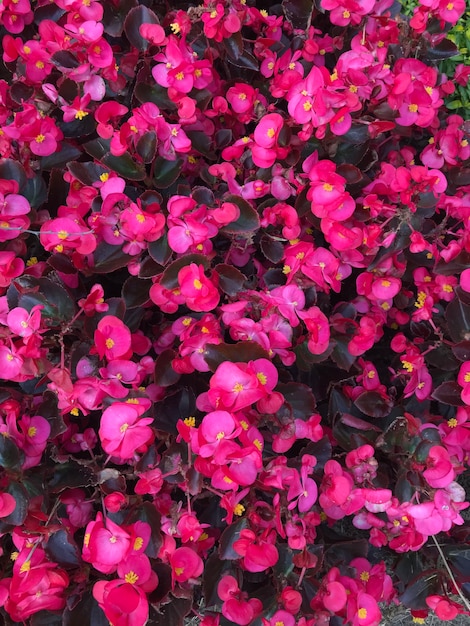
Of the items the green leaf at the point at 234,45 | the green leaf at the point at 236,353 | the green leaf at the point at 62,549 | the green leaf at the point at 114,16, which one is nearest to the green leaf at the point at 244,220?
the green leaf at the point at 236,353

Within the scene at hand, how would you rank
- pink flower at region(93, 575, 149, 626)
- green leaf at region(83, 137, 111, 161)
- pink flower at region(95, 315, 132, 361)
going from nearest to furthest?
1. pink flower at region(93, 575, 149, 626)
2. pink flower at region(95, 315, 132, 361)
3. green leaf at region(83, 137, 111, 161)

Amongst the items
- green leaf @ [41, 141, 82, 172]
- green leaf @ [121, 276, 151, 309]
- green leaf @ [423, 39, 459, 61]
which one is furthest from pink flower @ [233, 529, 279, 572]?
green leaf @ [423, 39, 459, 61]

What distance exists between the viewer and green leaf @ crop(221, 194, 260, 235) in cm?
103

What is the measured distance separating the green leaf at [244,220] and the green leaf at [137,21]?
1.33 ft

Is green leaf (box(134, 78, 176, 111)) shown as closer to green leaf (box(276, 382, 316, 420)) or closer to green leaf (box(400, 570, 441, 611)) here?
green leaf (box(276, 382, 316, 420))

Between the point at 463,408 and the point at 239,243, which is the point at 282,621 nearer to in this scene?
the point at 463,408

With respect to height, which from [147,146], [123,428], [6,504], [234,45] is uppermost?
[234,45]

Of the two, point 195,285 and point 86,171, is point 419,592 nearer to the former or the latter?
point 195,285

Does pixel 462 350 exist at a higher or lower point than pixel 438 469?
higher

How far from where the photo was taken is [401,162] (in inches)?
50.8

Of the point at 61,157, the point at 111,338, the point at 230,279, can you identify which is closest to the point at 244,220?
the point at 230,279

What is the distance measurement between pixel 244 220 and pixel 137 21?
1.57 ft

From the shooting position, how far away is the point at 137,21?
44.5 inches

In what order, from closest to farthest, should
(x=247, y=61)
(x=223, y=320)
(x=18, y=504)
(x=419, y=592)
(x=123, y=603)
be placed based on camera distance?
(x=123, y=603)
(x=18, y=504)
(x=223, y=320)
(x=419, y=592)
(x=247, y=61)
